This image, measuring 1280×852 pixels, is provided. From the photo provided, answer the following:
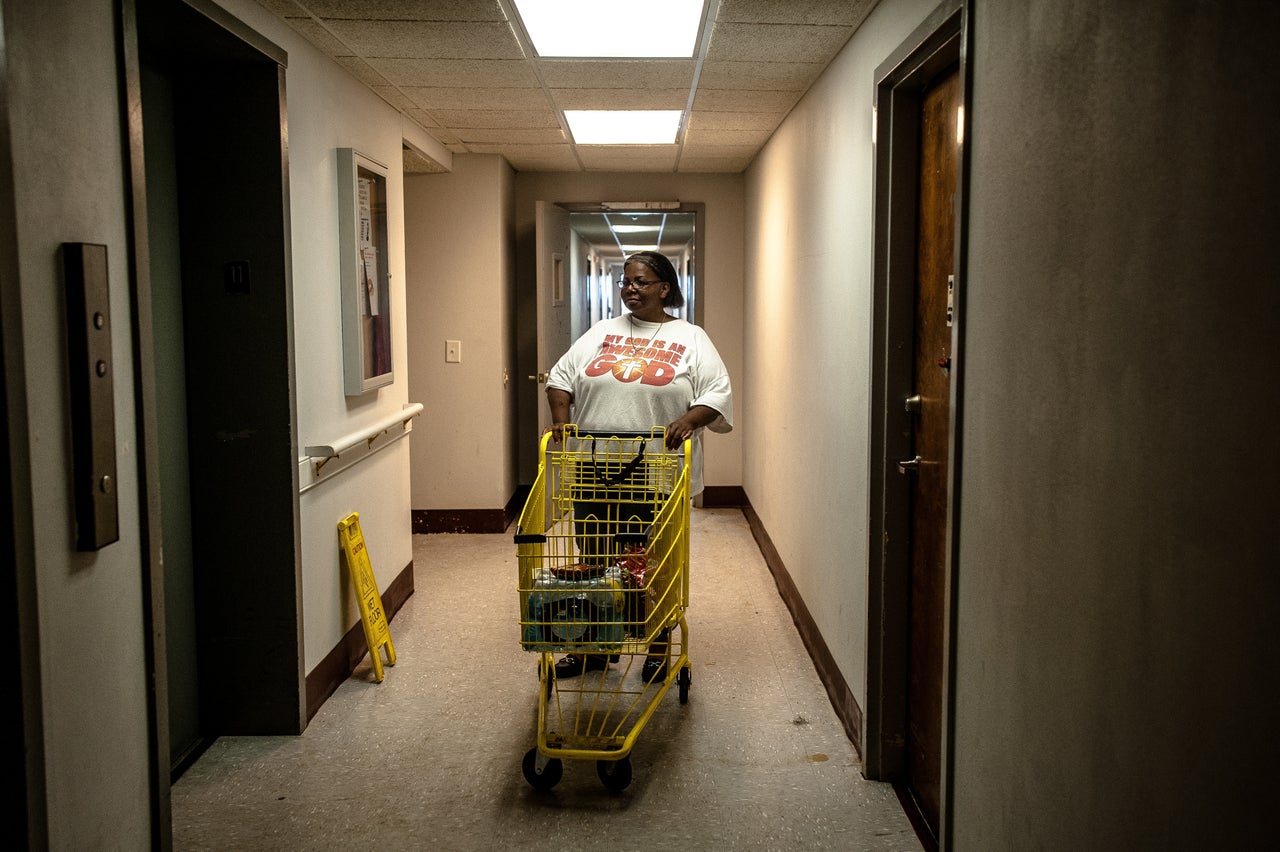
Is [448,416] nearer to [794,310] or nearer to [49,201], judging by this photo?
[794,310]

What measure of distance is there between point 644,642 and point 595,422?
1.10 meters

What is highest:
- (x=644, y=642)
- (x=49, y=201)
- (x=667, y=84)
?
(x=667, y=84)

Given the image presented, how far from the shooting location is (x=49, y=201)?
5.94 ft

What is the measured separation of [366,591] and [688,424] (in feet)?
4.75

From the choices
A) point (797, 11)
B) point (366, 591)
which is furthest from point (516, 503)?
point (797, 11)

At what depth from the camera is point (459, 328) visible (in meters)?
6.25

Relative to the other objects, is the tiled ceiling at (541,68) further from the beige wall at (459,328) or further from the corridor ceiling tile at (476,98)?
the beige wall at (459,328)

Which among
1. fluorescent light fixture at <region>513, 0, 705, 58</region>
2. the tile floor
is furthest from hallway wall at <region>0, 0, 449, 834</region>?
fluorescent light fixture at <region>513, 0, 705, 58</region>

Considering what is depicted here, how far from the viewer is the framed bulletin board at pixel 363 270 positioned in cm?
371

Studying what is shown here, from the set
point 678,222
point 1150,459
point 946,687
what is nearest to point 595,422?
point 946,687

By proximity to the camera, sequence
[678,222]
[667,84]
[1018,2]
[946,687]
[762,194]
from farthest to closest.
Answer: [678,222] → [762,194] → [667,84] → [946,687] → [1018,2]

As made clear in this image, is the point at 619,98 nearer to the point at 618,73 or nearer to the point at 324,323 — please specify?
the point at 618,73

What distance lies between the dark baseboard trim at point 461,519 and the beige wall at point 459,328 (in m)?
0.04

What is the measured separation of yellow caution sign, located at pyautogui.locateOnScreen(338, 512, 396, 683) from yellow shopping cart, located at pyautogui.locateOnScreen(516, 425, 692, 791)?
764mm
